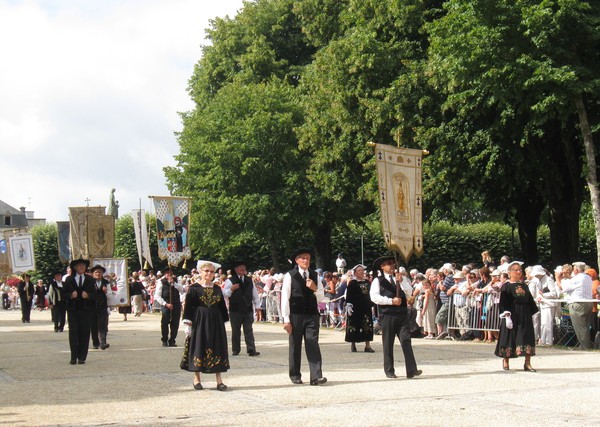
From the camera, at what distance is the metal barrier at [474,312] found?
2206 centimetres

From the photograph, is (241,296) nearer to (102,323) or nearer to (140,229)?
(102,323)

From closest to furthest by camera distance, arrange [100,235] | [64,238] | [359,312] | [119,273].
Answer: [359,312] → [119,273] → [100,235] → [64,238]

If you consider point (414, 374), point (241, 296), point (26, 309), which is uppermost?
point (241, 296)

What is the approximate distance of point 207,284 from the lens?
13609 millimetres

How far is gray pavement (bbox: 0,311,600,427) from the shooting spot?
10.4 metres

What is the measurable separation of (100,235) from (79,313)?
15688 mm

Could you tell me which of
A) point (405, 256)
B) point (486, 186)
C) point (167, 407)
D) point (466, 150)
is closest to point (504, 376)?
point (405, 256)

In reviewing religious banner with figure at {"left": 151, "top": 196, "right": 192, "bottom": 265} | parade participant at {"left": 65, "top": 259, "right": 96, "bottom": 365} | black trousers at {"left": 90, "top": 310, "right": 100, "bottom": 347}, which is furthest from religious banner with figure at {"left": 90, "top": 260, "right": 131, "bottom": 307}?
parade participant at {"left": 65, "top": 259, "right": 96, "bottom": 365}

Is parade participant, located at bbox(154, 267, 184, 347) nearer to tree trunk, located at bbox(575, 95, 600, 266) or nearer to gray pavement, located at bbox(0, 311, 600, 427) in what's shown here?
gray pavement, located at bbox(0, 311, 600, 427)

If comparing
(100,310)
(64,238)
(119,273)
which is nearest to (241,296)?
(100,310)

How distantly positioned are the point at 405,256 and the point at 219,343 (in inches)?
169

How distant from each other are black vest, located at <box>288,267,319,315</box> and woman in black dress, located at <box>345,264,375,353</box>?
18.2 ft

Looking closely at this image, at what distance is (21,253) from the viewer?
44000 millimetres

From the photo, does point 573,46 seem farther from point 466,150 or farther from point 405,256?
point 405,256
